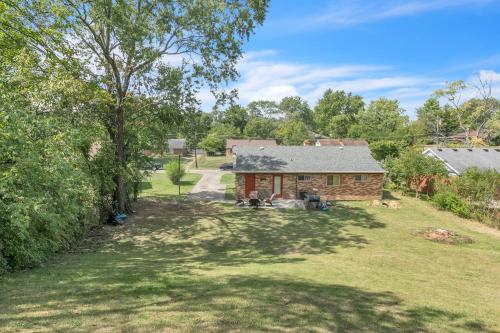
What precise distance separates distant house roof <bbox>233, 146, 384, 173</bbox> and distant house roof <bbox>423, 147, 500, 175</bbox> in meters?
6.93

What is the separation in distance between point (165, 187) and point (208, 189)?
4.85 metres

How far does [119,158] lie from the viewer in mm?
21484

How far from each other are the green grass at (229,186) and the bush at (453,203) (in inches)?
629

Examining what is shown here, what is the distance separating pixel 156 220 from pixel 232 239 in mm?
6010

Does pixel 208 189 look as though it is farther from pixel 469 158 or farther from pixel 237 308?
pixel 237 308

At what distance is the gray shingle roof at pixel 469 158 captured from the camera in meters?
30.8

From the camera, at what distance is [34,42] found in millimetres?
17422

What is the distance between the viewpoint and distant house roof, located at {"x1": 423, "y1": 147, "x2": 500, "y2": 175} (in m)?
30.6

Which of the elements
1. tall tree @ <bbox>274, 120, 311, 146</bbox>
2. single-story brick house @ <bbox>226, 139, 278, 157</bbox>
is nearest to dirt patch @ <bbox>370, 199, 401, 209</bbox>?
single-story brick house @ <bbox>226, 139, 278, 157</bbox>

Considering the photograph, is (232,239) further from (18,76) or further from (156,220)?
(18,76)

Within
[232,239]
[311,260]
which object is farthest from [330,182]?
[311,260]

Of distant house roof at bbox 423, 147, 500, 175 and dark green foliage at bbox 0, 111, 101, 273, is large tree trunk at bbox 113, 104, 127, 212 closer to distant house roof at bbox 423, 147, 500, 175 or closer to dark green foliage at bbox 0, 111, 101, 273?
dark green foliage at bbox 0, 111, 101, 273

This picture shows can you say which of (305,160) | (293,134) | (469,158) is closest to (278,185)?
(305,160)

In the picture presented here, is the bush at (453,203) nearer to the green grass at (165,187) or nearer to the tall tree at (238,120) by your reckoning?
the green grass at (165,187)
